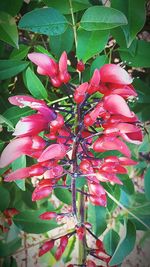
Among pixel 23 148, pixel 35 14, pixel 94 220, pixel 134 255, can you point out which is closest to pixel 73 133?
pixel 23 148

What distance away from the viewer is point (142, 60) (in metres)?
0.58

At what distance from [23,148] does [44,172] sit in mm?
64

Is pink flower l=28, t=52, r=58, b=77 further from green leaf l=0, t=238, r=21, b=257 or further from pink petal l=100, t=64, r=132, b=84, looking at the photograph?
green leaf l=0, t=238, r=21, b=257

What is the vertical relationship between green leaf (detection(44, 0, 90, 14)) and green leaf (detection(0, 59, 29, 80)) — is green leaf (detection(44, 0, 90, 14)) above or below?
above

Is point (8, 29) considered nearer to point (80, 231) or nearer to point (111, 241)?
point (80, 231)

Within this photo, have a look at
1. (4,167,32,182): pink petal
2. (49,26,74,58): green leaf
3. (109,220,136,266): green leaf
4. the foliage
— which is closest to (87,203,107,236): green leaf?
the foliage

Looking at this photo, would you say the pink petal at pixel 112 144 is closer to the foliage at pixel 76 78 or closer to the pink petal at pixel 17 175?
the foliage at pixel 76 78

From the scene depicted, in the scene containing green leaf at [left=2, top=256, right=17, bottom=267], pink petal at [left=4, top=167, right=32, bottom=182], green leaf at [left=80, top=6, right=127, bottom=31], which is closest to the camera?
green leaf at [left=80, top=6, right=127, bottom=31]

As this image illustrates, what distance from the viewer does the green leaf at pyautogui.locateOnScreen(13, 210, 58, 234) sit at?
78 centimetres

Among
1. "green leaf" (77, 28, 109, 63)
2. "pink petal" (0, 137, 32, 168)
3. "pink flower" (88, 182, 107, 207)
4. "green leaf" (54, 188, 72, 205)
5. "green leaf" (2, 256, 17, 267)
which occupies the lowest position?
"green leaf" (2, 256, 17, 267)

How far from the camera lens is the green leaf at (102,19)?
17.9 inches

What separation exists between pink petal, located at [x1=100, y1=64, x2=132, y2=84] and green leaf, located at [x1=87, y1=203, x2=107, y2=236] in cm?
37

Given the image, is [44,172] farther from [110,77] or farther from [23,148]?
[110,77]

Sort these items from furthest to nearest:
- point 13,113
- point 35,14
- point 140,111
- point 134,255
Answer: point 134,255 < point 140,111 < point 13,113 < point 35,14
